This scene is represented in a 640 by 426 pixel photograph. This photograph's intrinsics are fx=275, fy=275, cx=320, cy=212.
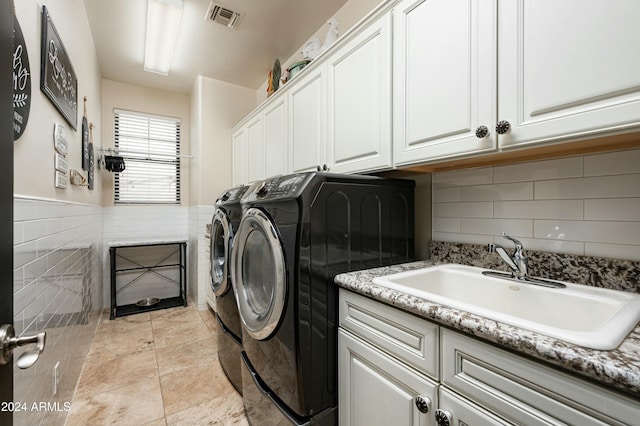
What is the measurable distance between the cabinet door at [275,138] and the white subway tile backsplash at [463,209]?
1160 mm

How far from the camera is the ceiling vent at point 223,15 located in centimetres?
217

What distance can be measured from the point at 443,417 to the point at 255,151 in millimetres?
2498

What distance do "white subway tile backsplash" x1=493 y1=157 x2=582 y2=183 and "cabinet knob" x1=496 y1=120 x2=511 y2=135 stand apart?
37 cm

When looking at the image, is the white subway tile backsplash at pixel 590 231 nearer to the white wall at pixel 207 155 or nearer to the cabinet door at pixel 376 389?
the cabinet door at pixel 376 389

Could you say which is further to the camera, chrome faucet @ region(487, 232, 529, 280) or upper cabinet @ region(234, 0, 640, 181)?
chrome faucet @ region(487, 232, 529, 280)

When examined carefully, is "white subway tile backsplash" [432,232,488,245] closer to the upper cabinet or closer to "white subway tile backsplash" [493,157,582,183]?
"white subway tile backsplash" [493,157,582,183]

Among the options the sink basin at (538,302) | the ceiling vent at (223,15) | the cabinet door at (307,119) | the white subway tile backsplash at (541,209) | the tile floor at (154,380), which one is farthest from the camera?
the ceiling vent at (223,15)

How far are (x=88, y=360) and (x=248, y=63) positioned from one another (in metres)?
3.10

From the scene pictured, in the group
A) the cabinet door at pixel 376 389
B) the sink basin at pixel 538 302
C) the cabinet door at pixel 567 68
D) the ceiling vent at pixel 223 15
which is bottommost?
the cabinet door at pixel 376 389

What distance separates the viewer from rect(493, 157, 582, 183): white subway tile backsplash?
104 centimetres

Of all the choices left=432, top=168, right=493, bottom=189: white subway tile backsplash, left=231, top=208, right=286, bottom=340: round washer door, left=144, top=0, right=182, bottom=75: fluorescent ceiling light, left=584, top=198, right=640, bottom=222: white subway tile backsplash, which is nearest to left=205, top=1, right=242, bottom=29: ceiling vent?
left=144, top=0, right=182, bottom=75: fluorescent ceiling light

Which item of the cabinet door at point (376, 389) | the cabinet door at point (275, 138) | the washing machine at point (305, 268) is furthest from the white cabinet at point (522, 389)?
the cabinet door at point (275, 138)

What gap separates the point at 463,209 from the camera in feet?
4.58

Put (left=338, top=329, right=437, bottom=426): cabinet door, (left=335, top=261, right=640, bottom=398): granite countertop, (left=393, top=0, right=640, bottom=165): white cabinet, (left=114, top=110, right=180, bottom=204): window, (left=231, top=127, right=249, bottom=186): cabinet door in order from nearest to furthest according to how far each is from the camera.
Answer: (left=335, top=261, right=640, bottom=398): granite countertop → (left=393, top=0, right=640, bottom=165): white cabinet → (left=338, top=329, right=437, bottom=426): cabinet door → (left=231, top=127, right=249, bottom=186): cabinet door → (left=114, top=110, right=180, bottom=204): window
